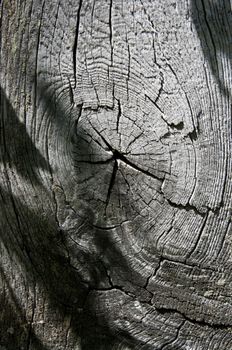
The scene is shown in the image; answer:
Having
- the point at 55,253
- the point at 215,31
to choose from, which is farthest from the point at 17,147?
the point at 215,31

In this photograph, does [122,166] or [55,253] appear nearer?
[122,166]

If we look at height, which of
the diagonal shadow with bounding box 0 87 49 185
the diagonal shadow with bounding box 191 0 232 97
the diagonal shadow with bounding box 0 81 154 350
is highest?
the diagonal shadow with bounding box 191 0 232 97

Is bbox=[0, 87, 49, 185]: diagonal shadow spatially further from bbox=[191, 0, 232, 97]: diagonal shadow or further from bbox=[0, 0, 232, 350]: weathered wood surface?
bbox=[191, 0, 232, 97]: diagonal shadow

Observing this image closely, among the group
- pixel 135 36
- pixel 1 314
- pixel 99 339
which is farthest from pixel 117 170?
pixel 1 314

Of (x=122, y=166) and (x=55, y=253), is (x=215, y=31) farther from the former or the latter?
(x=55, y=253)

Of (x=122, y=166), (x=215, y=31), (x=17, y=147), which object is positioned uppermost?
(x=215, y=31)

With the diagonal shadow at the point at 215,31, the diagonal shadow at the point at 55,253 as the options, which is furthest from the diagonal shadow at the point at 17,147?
the diagonal shadow at the point at 215,31

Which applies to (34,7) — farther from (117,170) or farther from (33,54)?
(117,170)

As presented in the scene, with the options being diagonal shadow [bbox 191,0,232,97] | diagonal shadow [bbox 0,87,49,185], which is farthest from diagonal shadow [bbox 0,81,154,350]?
diagonal shadow [bbox 191,0,232,97]

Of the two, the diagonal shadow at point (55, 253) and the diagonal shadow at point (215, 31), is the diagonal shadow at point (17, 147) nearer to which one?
the diagonal shadow at point (55, 253)
